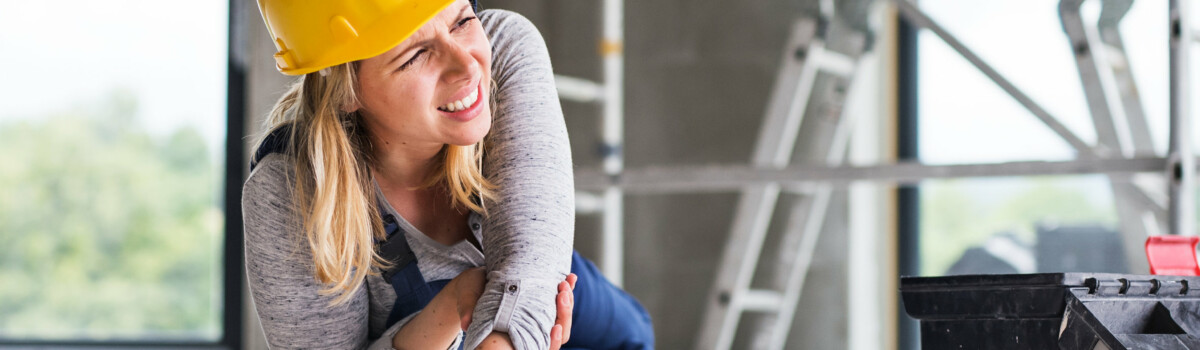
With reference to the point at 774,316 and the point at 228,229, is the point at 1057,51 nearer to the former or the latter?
the point at 774,316

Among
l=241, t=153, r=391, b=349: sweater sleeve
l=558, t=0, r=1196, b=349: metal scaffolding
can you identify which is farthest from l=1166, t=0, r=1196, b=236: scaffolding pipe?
l=241, t=153, r=391, b=349: sweater sleeve

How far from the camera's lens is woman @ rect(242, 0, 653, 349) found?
Result: 3.45 feet

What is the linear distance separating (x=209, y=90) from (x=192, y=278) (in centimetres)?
64

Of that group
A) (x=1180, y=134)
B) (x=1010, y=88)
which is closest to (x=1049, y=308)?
(x=1180, y=134)

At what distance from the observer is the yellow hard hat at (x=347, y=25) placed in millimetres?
1021

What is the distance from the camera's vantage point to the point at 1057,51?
246 centimetres

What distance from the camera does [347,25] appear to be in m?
1.02


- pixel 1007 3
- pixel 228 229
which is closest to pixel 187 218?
pixel 228 229

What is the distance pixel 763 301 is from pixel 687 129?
22.8 inches

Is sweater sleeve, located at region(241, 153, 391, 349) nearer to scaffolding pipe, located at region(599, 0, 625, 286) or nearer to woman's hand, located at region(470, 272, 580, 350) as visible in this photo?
woman's hand, located at region(470, 272, 580, 350)

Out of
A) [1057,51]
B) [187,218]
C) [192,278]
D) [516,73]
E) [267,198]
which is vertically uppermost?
[1057,51]

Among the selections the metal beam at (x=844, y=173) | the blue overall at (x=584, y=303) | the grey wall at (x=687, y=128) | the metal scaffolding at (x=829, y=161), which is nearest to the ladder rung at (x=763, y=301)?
the metal scaffolding at (x=829, y=161)

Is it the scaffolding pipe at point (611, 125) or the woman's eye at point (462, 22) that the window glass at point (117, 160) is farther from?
the woman's eye at point (462, 22)

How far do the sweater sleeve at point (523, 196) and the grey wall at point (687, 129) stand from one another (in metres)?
1.37
